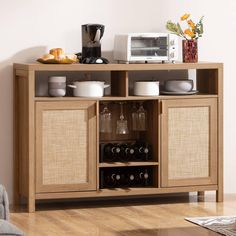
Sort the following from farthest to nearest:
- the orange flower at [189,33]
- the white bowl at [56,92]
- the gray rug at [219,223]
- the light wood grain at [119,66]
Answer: the orange flower at [189,33], the white bowl at [56,92], the light wood grain at [119,66], the gray rug at [219,223]

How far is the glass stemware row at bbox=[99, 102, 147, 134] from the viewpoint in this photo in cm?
633

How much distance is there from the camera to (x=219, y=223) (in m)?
5.55

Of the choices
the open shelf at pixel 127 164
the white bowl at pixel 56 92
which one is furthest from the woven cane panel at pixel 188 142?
the white bowl at pixel 56 92

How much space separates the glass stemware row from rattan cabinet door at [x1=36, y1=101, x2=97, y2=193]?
0.17 m

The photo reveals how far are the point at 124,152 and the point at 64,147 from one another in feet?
1.76

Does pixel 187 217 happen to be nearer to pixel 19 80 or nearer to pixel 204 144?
pixel 204 144

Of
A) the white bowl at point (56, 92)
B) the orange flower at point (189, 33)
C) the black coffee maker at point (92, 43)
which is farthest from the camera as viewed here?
the orange flower at point (189, 33)

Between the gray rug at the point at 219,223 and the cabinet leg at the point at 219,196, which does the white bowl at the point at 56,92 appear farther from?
the cabinet leg at the point at 219,196

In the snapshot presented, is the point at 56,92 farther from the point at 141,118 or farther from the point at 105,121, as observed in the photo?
the point at 141,118

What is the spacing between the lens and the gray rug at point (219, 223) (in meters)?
5.31

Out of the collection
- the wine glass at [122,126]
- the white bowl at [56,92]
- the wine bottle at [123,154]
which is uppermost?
the white bowl at [56,92]

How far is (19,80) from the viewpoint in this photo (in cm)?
631

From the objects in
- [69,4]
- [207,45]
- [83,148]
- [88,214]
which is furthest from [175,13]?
[88,214]

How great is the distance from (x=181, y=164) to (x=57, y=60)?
51.3 inches
